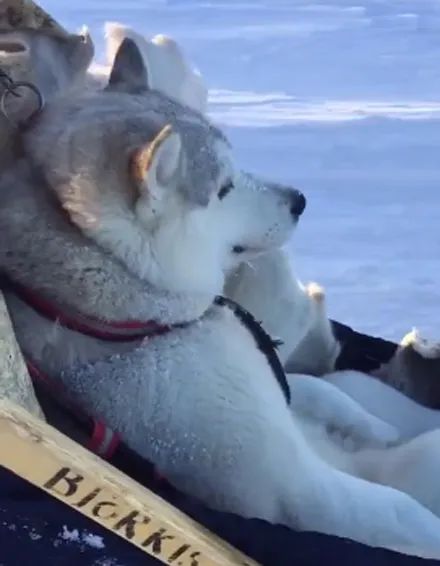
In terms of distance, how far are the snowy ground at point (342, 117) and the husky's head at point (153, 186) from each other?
1071 millimetres

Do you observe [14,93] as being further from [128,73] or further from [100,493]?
[100,493]

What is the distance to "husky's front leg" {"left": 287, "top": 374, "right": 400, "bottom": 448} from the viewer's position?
4.84 ft

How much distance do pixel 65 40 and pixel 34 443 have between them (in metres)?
0.61

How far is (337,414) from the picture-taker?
1.48 metres

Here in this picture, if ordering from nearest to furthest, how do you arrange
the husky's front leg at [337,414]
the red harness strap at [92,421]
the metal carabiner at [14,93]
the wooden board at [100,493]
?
the wooden board at [100,493] → the red harness strap at [92,421] → the metal carabiner at [14,93] → the husky's front leg at [337,414]

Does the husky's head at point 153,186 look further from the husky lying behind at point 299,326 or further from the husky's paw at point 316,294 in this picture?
the husky's paw at point 316,294

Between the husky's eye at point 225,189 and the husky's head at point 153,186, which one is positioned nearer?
the husky's head at point 153,186

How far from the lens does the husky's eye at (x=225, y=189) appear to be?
1305 mm

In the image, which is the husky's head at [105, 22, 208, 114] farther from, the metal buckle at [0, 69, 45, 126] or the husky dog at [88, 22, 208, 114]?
the metal buckle at [0, 69, 45, 126]

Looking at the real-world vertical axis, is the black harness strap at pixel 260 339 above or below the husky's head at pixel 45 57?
below

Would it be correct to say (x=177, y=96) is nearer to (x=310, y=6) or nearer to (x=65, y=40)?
(x=65, y=40)

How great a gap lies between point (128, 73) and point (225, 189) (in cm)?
15

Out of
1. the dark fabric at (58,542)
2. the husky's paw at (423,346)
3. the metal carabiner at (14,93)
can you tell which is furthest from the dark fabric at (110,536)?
the husky's paw at (423,346)

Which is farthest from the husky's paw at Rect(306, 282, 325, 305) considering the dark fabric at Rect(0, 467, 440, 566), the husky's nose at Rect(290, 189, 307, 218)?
the dark fabric at Rect(0, 467, 440, 566)
